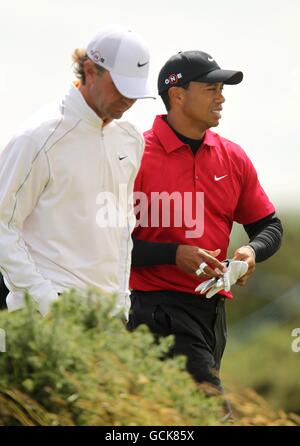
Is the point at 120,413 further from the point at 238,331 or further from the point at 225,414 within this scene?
the point at 238,331

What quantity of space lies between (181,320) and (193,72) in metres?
1.37

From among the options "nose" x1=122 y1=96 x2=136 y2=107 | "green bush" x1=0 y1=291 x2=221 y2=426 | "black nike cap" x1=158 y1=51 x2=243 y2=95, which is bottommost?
"green bush" x1=0 y1=291 x2=221 y2=426

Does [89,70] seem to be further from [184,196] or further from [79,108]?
[184,196]

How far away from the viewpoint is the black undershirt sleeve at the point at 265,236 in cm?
741

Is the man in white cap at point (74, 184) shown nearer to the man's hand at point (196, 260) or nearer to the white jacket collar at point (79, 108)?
the white jacket collar at point (79, 108)

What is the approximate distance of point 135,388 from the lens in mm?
5359

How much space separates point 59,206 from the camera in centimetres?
616

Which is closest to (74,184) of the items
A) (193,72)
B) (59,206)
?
(59,206)

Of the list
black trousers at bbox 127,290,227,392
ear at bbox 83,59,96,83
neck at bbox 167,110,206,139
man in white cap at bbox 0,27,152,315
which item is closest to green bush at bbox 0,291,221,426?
man in white cap at bbox 0,27,152,315

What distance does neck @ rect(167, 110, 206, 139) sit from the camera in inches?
294

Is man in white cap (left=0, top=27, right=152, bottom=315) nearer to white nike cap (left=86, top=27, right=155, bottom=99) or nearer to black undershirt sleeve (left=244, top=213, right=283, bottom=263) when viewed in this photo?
white nike cap (left=86, top=27, right=155, bottom=99)

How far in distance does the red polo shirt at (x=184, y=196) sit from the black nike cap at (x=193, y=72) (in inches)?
10.6

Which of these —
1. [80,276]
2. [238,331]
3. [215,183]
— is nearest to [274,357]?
[238,331]
